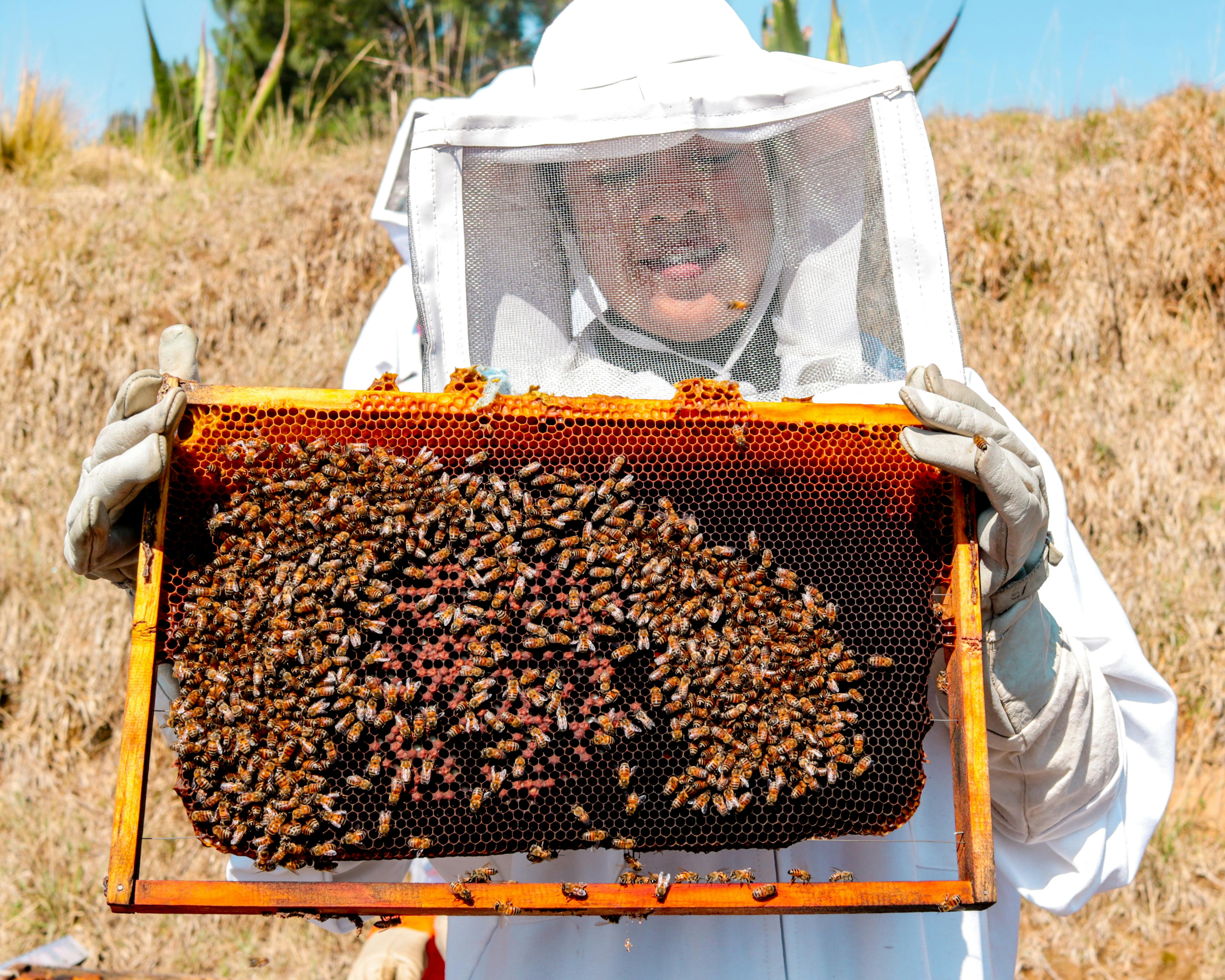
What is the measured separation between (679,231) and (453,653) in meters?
1.42

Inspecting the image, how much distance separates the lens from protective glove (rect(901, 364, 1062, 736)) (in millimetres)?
2137

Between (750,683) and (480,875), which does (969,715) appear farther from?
(480,875)

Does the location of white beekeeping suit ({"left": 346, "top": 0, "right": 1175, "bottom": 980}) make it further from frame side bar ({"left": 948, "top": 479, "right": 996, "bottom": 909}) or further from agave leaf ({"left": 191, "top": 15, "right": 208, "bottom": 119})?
agave leaf ({"left": 191, "top": 15, "right": 208, "bottom": 119})

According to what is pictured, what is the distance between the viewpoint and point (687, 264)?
8.94ft

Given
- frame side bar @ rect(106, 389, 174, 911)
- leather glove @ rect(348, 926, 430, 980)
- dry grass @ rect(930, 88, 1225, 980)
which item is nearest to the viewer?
frame side bar @ rect(106, 389, 174, 911)

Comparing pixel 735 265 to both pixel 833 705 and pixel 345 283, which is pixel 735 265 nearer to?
pixel 833 705

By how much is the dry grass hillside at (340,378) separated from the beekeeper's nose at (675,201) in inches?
188

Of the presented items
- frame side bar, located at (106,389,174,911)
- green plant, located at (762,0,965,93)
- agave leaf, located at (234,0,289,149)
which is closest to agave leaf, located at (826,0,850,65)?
green plant, located at (762,0,965,93)

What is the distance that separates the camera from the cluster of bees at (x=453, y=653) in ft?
6.79

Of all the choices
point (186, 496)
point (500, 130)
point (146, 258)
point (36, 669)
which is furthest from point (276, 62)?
point (186, 496)

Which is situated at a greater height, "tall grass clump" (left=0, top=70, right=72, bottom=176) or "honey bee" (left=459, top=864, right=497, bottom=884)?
"tall grass clump" (left=0, top=70, right=72, bottom=176)

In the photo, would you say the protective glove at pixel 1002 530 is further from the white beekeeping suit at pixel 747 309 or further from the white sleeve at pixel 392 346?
the white sleeve at pixel 392 346

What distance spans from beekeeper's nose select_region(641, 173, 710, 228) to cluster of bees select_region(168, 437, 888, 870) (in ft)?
2.96

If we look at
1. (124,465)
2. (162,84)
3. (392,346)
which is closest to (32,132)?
(162,84)
